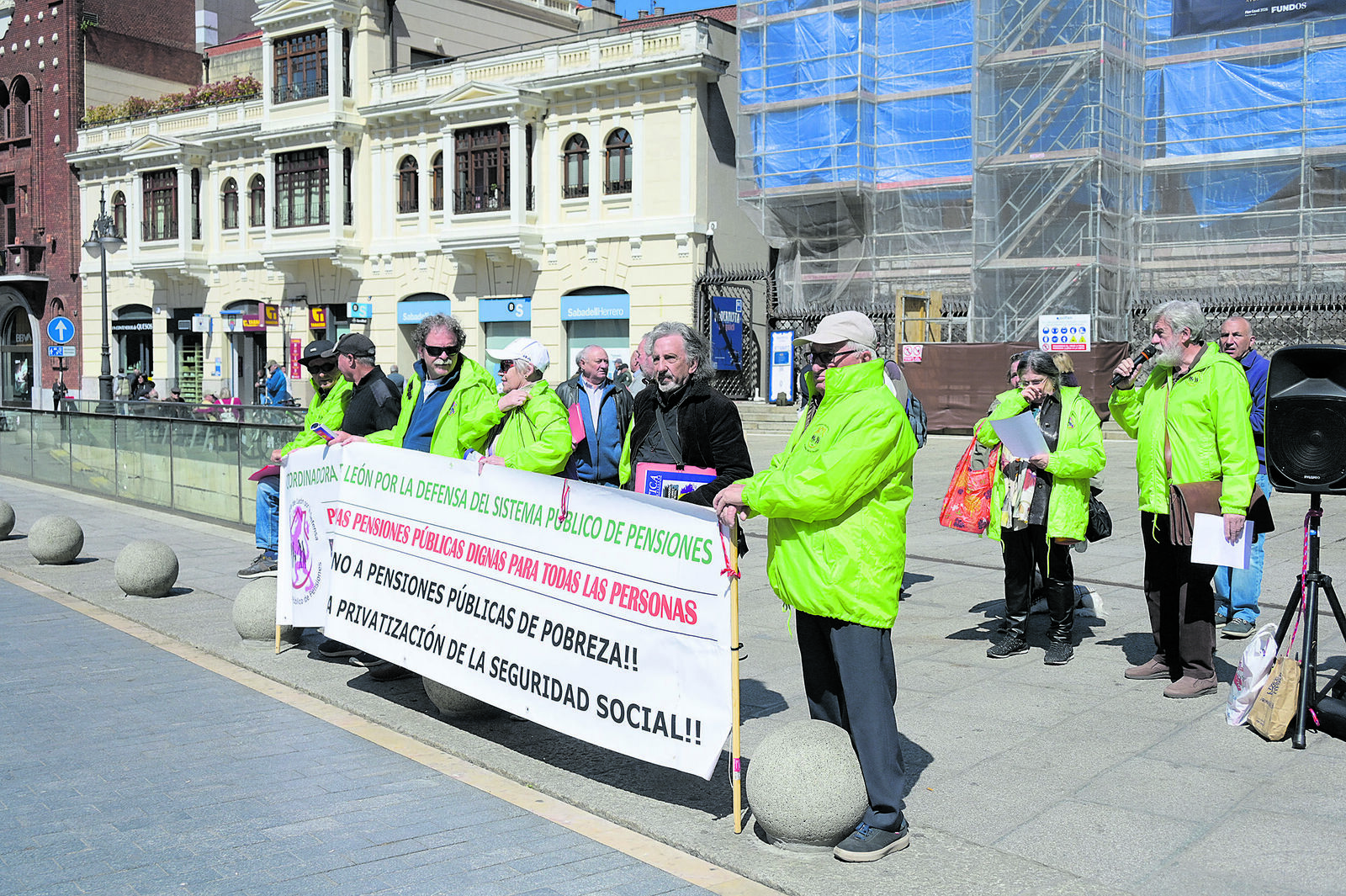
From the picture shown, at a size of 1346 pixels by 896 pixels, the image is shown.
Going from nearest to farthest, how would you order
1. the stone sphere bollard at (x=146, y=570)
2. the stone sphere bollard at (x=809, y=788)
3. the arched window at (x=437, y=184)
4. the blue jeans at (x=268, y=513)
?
the stone sphere bollard at (x=809, y=788)
the stone sphere bollard at (x=146, y=570)
the blue jeans at (x=268, y=513)
the arched window at (x=437, y=184)

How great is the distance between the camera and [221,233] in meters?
42.7

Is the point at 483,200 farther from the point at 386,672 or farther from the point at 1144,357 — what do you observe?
the point at 1144,357

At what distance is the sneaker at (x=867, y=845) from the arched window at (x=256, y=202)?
40185 mm

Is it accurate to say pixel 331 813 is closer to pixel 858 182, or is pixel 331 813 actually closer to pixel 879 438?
pixel 879 438

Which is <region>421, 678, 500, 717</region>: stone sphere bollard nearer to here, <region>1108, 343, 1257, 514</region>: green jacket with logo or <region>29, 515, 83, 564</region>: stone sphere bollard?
<region>1108, 343, 1257, 514</region>: green jacket with logo

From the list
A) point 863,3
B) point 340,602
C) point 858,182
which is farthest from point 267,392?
point 340,602

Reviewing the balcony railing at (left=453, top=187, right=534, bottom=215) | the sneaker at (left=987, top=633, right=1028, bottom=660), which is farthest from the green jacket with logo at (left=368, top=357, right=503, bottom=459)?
the balcony railing at (left=453, top=187, right=534, bottom=215)

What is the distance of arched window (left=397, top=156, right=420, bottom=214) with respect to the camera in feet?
121

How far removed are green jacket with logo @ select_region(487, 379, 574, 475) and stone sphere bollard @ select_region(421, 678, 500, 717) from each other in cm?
114

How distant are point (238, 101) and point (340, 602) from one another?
127 ft

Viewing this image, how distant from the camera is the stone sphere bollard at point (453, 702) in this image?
618 cm

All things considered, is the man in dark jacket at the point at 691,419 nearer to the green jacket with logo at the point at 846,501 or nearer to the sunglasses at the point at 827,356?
the sunglasses at the point at 827,356

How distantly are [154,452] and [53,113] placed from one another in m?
38.5

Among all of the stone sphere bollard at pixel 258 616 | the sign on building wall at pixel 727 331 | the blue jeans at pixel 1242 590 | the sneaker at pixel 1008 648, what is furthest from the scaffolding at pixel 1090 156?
the stone sphere bollard at pixel 258 616
